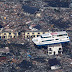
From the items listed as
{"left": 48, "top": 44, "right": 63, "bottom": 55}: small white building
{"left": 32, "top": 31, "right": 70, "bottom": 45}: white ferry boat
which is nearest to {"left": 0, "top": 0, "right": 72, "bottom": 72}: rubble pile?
{"left": 48, "top": 44, "right": 63, "bottom": 55}: small white building

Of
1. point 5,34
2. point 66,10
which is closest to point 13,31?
point 5,34

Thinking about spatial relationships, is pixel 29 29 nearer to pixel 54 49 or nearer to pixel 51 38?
pixel 51 38

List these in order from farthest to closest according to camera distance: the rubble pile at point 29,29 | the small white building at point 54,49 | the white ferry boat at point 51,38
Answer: the white ferry boat at point 51,38
the small white building at point 54,49
the rubble pile at point 29,29

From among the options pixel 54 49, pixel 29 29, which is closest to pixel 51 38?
pixel 54 49

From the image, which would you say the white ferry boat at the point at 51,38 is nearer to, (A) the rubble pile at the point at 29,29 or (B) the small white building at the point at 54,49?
(A) the rubble pile at the point at 29,29

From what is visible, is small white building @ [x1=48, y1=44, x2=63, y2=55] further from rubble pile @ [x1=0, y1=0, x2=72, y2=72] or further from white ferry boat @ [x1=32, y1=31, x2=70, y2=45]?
white ferry boat @ [x1=32, y1=31, x2=70, y2=45]

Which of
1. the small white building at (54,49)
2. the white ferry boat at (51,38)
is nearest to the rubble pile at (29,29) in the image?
the small white building at (54,49)

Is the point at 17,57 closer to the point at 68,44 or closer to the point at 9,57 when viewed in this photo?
the point at 9,57

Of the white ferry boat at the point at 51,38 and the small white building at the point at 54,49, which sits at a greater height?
the white ferry boat at the point at 51,38
